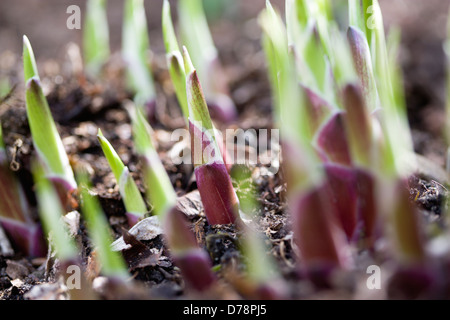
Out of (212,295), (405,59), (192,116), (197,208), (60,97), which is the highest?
(405,59)

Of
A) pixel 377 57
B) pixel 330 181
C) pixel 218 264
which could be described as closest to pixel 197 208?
pixel 218 264

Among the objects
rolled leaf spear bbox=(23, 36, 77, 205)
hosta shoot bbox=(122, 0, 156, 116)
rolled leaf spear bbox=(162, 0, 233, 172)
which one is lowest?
rolled leaf spear bbox=(23, 36, 77, 205)

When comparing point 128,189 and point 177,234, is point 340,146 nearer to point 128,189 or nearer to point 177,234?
point 177,234

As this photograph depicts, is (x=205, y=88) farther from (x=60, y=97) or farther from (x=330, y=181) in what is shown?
(x=330, y=181)

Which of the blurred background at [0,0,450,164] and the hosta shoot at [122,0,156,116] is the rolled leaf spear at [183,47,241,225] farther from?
the blurred background at [0,0,450,164]

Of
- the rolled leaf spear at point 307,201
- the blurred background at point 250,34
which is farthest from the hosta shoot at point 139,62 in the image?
the rolled leaf spear at point 307,201

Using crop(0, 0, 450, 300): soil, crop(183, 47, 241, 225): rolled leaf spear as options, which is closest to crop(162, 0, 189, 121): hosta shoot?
crop(183, 47, 241, 225): rolled leaf spear

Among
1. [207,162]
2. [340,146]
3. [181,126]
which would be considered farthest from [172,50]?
[181,126]

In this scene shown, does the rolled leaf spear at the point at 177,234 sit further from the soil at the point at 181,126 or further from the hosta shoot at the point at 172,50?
the hosta shoot at the point at 172,50
